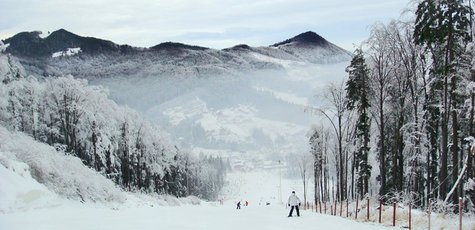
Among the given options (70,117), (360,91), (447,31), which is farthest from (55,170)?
(70,117)

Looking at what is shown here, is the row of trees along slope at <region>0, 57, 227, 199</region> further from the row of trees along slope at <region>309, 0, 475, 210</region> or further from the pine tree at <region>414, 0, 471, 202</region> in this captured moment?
the pine tree at <region>414, 0, 471, 202</region>

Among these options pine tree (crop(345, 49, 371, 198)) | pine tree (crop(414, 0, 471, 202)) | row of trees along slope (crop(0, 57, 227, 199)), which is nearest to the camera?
pine tree (crop(414, 0, 471, 202))

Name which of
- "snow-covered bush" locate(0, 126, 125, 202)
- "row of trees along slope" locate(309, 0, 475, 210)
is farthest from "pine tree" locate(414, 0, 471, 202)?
"snow-covered bush" locate(0, 126, 125, 202)

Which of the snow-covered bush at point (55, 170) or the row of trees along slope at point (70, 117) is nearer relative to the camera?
the snow-covered bush at point (55, 170)

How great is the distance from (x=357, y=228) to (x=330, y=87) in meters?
23.1

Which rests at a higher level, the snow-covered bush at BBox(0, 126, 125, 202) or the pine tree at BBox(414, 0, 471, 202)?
the pine tree at BBox(414, 0, 471, 202)

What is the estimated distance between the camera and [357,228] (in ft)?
64.3

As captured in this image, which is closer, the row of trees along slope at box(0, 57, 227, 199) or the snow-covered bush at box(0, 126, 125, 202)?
the snow-covered bush at box(0, 126, 125, 202)

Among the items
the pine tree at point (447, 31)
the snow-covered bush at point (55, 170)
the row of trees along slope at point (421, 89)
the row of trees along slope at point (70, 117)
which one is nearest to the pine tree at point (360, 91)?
the row of trees along slope at point (421, 89)

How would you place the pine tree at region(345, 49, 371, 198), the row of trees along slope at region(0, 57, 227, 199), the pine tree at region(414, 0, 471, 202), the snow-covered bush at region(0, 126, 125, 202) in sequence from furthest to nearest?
the row of trees along slope at region(0, 57, 227, 199), the pine tree at region(345, 49, 371, 198), the snow-covered bush at region(0, 126, 125, 202), the pine tree at region(414, 0, 471, 202)

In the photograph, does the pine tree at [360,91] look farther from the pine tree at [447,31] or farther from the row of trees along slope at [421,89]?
the pine tree at [447,31]

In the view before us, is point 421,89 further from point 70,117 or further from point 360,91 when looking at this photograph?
point 70,117

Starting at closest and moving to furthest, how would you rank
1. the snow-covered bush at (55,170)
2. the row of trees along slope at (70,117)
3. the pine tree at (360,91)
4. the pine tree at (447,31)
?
the pine tree at (447,31), the snow-covered bush at (55,170), the pine tree at (360,91), the row of trees along slope at (70,117)

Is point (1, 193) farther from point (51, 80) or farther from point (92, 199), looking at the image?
point (51, 80)
